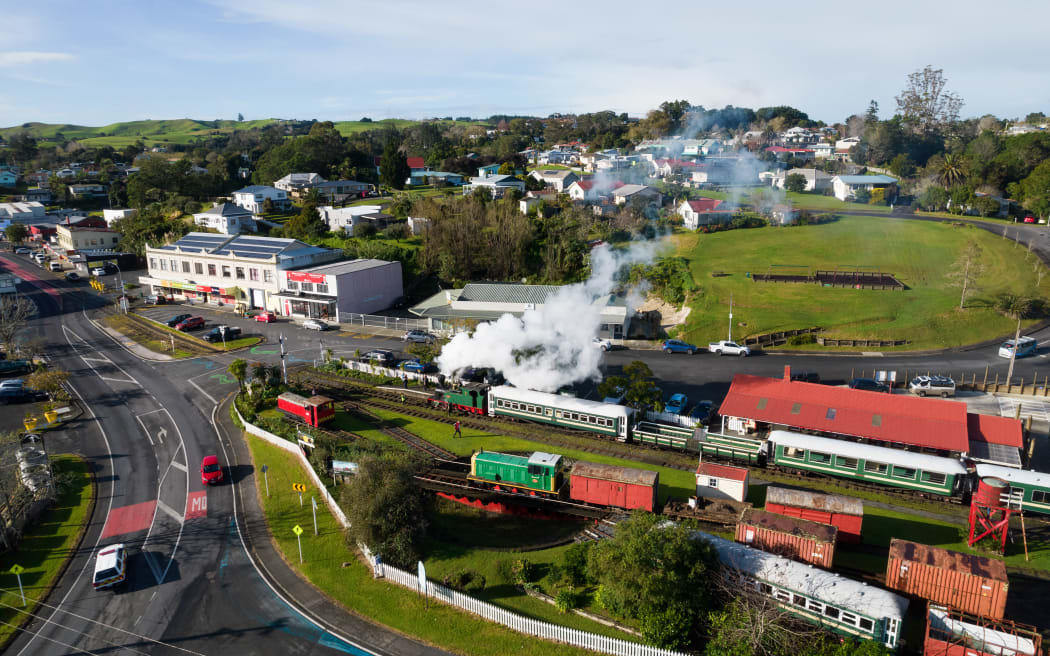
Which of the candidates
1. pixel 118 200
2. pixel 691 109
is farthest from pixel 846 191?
pixel 118 200

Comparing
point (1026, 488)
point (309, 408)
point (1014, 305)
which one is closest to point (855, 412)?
point (1026, 488)

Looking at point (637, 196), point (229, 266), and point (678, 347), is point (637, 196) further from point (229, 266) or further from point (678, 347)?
point (229, 266)

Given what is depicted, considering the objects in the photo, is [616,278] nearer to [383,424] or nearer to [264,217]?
[383,424]

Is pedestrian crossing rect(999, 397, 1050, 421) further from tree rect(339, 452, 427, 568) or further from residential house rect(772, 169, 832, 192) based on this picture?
residential house rect(772, 169, 832, 192)

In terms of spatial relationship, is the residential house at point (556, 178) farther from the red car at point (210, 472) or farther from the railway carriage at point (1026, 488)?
the railway carriage at point (1026, 488)

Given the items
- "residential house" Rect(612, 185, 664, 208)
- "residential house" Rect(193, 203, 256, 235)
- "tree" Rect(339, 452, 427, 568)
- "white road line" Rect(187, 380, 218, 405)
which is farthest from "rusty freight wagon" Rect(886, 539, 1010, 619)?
"residential house" Rect(193, 203, 256, 235)

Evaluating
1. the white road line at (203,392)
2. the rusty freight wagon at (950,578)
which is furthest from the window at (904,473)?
the white road line at (203,392)
